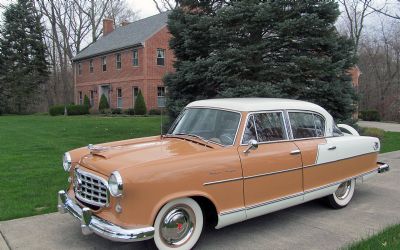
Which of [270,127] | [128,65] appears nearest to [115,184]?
[270,127]

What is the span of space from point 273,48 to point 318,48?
1.28 metres

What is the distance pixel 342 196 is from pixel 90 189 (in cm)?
397

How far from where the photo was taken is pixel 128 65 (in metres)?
32.2

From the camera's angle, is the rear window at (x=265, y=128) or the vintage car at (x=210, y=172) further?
the rear window at (x=265, y=128)

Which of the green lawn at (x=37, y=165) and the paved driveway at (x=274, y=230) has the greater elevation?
the green lawn at (x=37, y=165)

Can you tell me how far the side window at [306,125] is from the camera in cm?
588

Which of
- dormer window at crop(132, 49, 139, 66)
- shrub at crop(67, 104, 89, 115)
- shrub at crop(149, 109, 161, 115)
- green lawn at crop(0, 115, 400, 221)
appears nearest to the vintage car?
green lawn at crop(0, 115, 400, 221)

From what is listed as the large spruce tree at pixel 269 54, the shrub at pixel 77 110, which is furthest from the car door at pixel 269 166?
the shrub at pixel 77 110

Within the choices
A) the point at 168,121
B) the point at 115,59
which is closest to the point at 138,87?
the point at 115,59

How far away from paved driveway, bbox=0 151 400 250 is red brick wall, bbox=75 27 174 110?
22.5 meters

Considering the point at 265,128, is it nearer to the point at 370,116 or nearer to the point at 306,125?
the point at 306,125

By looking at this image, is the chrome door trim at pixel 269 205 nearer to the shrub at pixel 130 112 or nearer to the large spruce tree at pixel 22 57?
the shrub at pixel 130 112

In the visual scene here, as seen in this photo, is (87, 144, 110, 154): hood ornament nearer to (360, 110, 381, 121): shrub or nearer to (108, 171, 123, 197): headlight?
(108, 171, 123, 197): headlight

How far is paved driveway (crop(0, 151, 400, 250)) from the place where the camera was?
16.0 ft
